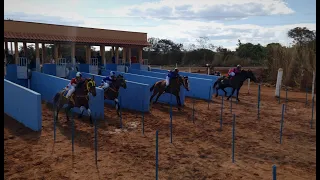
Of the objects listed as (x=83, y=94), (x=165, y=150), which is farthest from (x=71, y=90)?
(x=165, y=150)

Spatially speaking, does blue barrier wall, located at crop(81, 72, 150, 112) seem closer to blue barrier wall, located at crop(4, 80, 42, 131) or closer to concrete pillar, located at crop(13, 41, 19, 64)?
blue barrier wall, located at crop(4, 80, 42, 131)

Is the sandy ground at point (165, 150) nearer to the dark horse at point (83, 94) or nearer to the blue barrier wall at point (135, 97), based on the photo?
the dark horse at point (83, 94)

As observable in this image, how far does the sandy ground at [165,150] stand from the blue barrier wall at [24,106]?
251mm

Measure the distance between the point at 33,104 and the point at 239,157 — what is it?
20.6 ft

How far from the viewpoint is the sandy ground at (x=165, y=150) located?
6733 mm

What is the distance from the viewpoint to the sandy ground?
6733 mm

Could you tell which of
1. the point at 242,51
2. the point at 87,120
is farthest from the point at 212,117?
the point at 242,51

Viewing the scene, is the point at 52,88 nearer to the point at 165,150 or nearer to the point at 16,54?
the point at 16,54

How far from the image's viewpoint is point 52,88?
14.5 m

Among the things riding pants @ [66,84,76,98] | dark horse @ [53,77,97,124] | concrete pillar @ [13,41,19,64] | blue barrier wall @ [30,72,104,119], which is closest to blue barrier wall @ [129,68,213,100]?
blue barrier wall @ [30,72,104,119]

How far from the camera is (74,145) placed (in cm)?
855

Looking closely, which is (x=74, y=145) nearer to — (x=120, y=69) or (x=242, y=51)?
(x=120, y=69)

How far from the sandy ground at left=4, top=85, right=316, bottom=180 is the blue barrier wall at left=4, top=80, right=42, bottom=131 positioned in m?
A: 0.25

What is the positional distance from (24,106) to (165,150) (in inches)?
203
